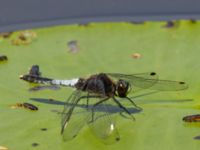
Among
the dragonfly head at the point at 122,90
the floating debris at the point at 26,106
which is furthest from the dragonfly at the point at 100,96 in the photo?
the floating debris at the point at 26,106

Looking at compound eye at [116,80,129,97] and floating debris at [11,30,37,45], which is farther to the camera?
floating debris at [11,30,37,45]

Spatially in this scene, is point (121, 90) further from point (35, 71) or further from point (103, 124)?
point (35, 71)

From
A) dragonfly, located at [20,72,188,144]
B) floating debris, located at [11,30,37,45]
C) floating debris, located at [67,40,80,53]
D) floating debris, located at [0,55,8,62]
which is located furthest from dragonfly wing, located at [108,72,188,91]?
floating debris, located at [11,30,37,45]

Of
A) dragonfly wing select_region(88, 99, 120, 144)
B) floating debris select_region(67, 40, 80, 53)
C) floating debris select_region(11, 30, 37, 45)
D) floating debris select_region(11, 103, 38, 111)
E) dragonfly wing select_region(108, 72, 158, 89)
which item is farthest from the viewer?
floating debris select_region(11, 30, 37, 45)

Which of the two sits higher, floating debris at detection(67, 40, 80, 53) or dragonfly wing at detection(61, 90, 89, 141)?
floating debris at detection(67, 40, 80, 53)

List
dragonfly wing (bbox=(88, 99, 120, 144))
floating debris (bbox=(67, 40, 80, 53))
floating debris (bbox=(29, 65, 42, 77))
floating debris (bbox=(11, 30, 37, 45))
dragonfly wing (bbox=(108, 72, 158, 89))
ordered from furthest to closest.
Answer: floating debris (bbox=(11, 30, 37, 45)) < floating debris (bbox=(67, 40, 80, 53)) < floating debris (bbox=(29, 65, 42, 77)) < dragonfly wing (bbox=(108, 72, 158, 89)) < dragonfly wing (bbox=(88, 99, 120, 144))

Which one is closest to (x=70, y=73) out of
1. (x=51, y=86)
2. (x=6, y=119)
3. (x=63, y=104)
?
(x=51, y=86)

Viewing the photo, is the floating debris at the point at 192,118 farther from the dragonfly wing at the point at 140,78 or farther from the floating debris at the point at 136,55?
the floating debris at the point at 136,55

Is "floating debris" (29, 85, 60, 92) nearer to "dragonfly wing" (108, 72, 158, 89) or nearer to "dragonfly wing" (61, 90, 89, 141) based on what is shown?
"dragonfly wing" (61, 90, 89, 141)
